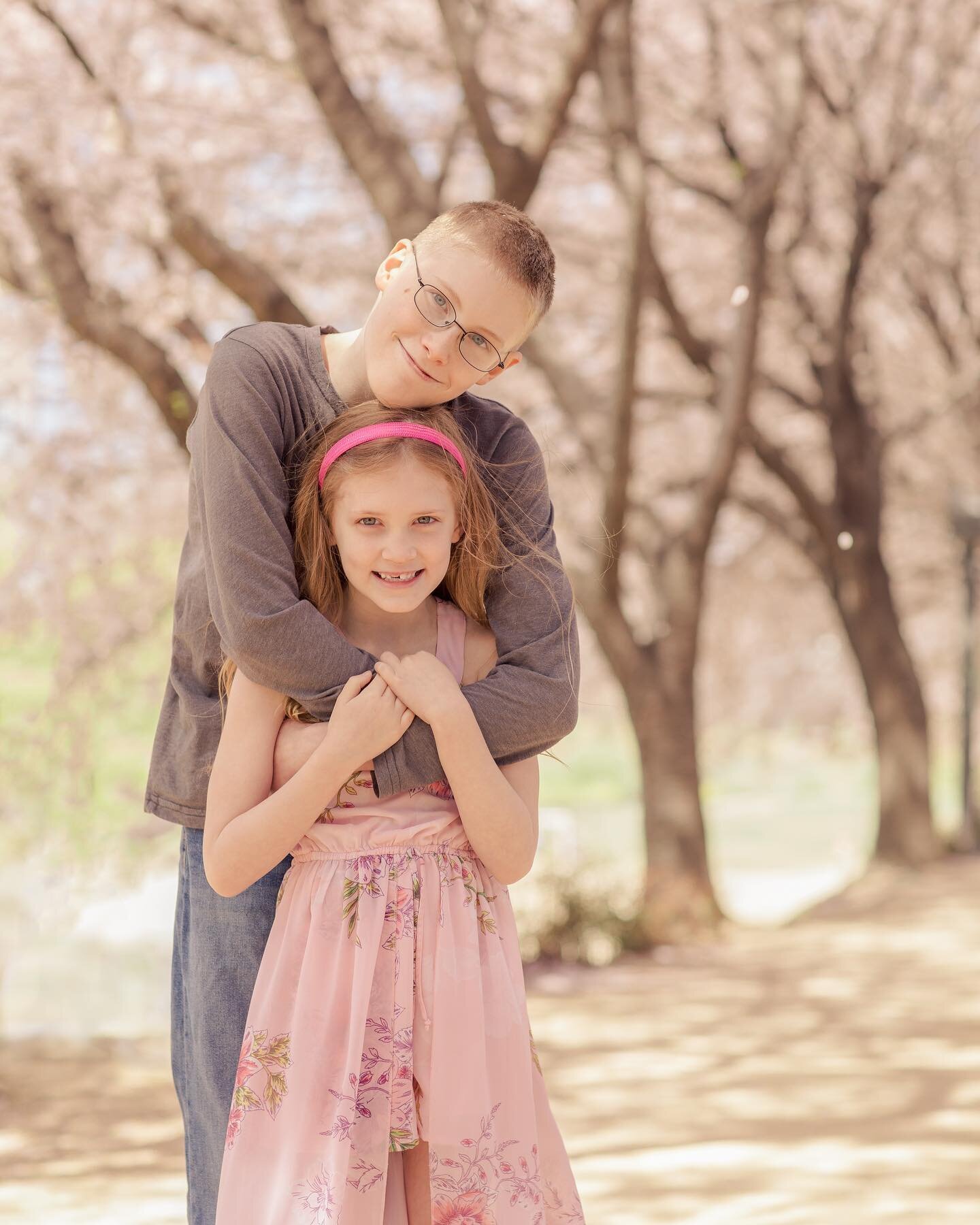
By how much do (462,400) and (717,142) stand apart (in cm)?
762

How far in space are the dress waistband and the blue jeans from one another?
150 mm

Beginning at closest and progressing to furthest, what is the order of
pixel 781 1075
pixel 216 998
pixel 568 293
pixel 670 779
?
pixel 216 998 → pixel 781 1075 → pixel 670 779 → pixel 568 293

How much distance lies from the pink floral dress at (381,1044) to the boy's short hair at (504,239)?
0.66 m

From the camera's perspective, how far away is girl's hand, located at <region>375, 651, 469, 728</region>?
1.68 meters

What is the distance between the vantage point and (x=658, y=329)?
9.30 meters

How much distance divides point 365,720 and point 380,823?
0.15 m

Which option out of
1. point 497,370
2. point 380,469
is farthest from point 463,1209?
point 497,370

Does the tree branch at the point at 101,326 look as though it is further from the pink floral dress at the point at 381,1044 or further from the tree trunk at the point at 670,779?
the pink floral dress at the point at 381,1044

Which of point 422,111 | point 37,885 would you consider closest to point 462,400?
point 37,885

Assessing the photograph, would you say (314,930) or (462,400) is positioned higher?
(462,400)

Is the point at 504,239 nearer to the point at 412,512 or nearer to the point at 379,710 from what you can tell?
the point at 412,512

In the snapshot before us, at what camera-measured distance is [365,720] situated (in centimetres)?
166

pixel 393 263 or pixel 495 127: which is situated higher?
pixel 495 127

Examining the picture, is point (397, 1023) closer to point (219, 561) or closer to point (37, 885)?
point (219, 561)
